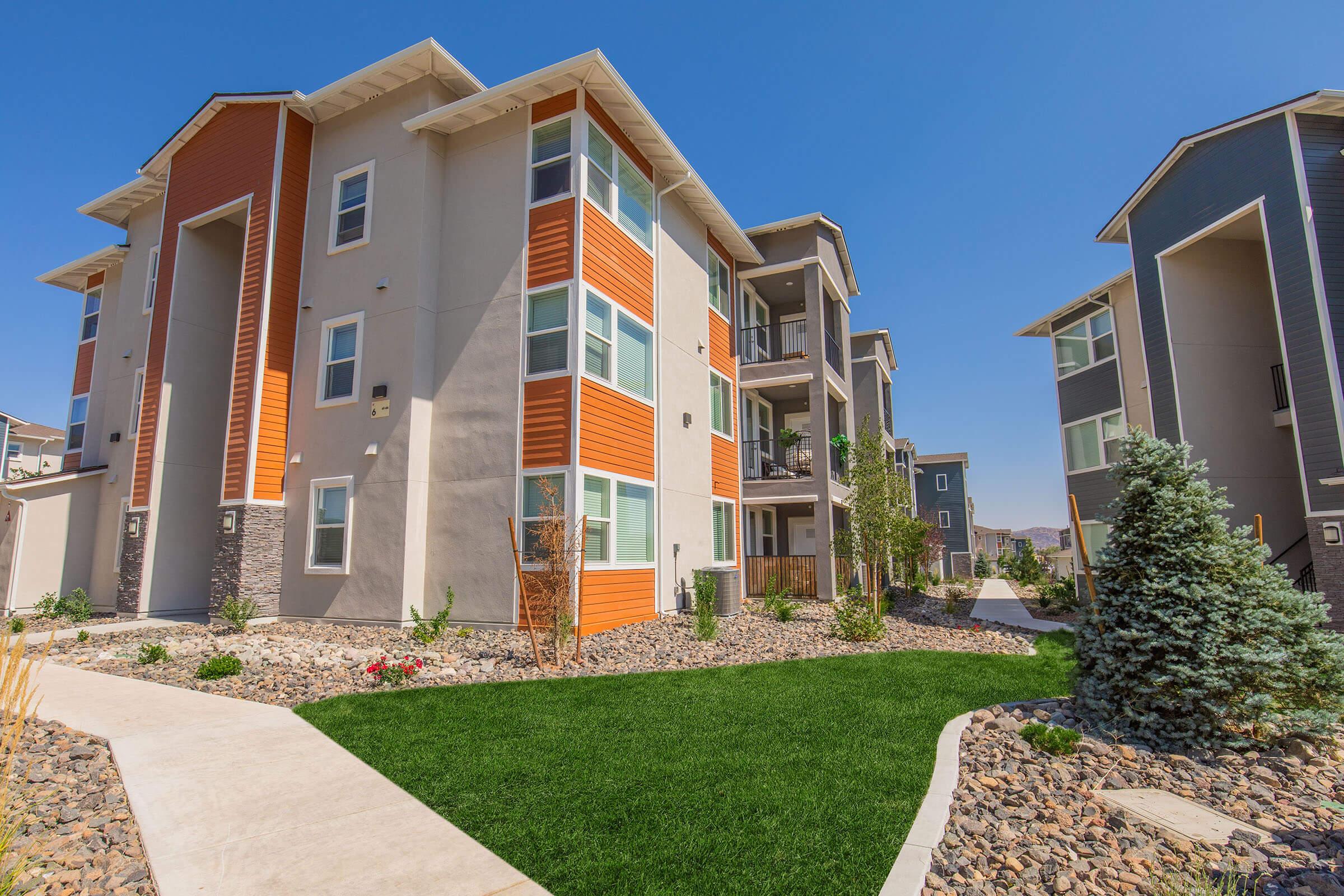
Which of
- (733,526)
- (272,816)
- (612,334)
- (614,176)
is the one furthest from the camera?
(733,526)

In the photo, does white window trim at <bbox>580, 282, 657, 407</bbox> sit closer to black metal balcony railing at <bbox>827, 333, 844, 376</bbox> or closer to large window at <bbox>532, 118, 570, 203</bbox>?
large window at <bbox>532, 118, 570, 203</bbox>

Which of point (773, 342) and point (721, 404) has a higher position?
point (773, 342)

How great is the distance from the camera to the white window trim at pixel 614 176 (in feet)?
39.2

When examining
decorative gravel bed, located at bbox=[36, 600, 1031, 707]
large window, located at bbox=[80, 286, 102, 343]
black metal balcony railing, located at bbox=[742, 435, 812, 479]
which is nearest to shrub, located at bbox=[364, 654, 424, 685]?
decorative gravel bed, located at bbox=[36, 600, 1031, 707]

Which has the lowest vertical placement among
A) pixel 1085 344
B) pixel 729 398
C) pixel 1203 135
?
pixel 729 398

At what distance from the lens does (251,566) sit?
1270cm

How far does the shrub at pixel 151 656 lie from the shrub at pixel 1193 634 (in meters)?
10.9

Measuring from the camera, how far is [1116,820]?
3.98 m

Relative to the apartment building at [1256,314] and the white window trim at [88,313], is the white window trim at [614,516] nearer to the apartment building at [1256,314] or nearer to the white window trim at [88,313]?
the apartment building at [1256,314]

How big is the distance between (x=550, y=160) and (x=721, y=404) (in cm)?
782

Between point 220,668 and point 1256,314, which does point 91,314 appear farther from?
point 1256,314

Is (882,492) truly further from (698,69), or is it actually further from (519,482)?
(698,69)

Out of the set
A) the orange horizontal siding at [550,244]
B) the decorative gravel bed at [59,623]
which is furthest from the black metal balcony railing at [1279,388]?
the decorative gravel bed at [59,623]

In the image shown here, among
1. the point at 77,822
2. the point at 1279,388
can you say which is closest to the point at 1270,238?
the point at 1279,388
